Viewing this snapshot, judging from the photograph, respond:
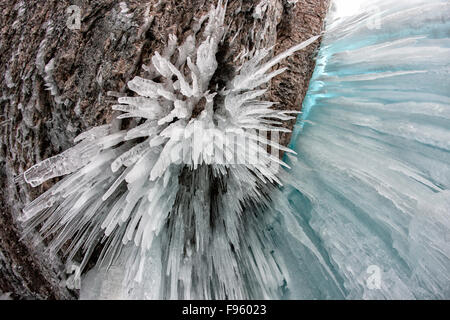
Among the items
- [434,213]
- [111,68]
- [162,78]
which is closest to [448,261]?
[434,213]

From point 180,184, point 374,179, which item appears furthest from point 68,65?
point 374,179

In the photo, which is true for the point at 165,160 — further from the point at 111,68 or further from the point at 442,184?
the point at 442,184

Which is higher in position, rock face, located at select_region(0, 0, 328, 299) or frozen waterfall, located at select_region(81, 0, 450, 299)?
rock face, located at select_region(0, 0, 328, 299)

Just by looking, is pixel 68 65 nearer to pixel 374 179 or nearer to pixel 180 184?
pixel 180 184

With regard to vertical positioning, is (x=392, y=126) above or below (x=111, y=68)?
below

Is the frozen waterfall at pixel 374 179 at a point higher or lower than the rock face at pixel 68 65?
lower
